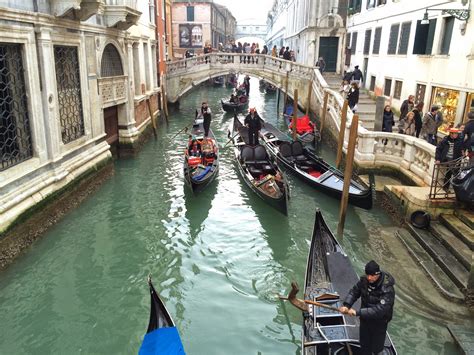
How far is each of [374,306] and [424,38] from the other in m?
9.22

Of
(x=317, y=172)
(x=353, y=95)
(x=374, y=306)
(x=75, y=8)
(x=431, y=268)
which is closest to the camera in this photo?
(x=374, y=306)

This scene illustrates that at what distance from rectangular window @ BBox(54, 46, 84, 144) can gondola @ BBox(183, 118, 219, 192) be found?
2.26 meters

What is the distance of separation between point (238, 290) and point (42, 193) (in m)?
3.35

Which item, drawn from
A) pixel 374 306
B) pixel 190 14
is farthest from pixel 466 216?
pixel 190 14

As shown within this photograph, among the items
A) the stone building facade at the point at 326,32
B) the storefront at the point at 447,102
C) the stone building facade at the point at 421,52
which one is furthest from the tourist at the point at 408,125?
the stone building facade at the point at 326,32

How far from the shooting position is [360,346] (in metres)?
3.56

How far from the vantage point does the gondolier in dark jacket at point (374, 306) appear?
3213 millimetres

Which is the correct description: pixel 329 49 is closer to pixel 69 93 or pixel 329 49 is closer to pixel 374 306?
pixel 69 93

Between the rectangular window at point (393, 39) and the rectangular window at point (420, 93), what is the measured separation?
2.20 metres

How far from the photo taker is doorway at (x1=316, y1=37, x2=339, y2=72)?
1911 centimetres

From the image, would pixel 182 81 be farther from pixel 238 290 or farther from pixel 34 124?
pixel 238 290

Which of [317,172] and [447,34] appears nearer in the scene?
[317,172]

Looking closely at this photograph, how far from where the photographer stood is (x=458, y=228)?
18.6 ft

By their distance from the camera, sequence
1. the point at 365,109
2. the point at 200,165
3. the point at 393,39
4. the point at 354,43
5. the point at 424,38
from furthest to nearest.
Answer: the point at 354,43
the point at 393,39
the point at 365,109
the point at 424,38
the point at 200,165
